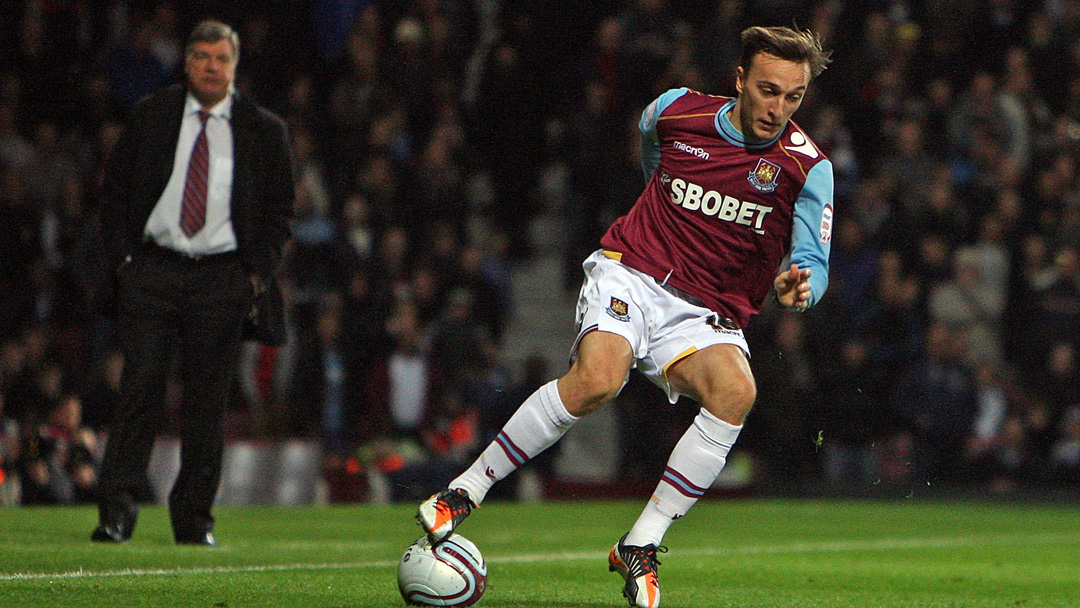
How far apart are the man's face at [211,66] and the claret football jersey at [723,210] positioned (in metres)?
2.34

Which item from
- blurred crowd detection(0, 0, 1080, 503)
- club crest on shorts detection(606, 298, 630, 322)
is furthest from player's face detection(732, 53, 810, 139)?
blurred crowd detection(0, 0, 1080, 503)

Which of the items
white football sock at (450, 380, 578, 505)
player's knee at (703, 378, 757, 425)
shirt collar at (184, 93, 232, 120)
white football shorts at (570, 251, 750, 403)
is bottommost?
white football sock at (450, 380, 578, 505)

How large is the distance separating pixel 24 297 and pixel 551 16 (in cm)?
660

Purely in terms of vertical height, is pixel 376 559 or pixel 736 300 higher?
pixel 736 300

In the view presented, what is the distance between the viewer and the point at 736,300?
18.1 ft

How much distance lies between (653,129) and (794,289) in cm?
87

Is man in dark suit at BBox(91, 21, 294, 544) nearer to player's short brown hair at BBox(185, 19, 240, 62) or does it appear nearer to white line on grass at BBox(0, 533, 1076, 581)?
player's short brown hair at BBox(185, 19, 240, 62)

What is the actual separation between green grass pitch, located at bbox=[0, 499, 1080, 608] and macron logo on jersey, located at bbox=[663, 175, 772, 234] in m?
1.34

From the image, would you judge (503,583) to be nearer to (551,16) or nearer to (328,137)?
(328,137)

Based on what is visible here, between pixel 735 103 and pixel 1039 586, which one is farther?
pixel 1039 586

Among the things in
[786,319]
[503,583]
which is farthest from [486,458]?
[786,319]

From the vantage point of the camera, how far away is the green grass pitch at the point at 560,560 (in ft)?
17.3

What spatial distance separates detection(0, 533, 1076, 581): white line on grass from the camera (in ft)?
18.2

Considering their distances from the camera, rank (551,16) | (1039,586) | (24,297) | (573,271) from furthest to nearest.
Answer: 1. (551,16)
2. (573,271)
3. (24,297)
4. (1039,586)
